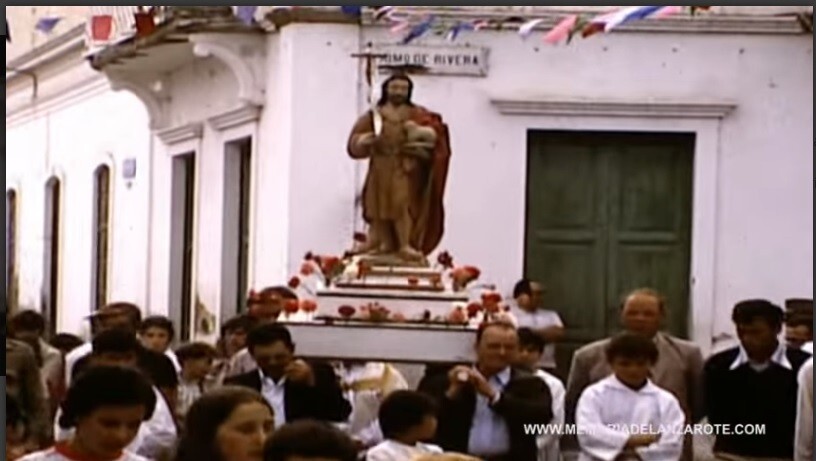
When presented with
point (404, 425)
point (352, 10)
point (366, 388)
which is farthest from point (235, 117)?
point (404, 425)

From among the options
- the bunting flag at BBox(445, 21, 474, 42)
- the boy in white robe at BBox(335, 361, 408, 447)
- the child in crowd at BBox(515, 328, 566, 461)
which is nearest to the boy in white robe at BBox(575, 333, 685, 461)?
the child in crowd at BBox(515, 328, 566, 461)

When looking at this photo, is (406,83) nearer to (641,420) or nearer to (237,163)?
(641,420)

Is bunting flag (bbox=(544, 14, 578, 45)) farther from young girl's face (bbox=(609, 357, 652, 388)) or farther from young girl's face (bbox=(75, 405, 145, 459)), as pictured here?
young girl's face (bbox=(75, 405, 145, 459))

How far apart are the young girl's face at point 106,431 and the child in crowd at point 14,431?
1.48 meters

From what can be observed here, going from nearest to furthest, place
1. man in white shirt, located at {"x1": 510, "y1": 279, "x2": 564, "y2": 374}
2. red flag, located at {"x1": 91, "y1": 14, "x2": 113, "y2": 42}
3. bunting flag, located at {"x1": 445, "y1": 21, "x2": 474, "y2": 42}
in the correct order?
man in white shirt, located at {"x1": 510, "y1": 279, "x2": 564, "y2": 374}, bunting flag, located at {"x1": 445, "y1": 21, "x2": 474, "y2": 42}, red flag, located at {"x1": 91, "y1": 14, "x2": 113, "y2": 42}

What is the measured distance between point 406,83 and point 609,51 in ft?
17.8

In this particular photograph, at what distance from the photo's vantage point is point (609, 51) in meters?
16.0

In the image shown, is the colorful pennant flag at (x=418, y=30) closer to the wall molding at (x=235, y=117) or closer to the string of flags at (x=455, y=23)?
the string of flags at (x=455, y=23)

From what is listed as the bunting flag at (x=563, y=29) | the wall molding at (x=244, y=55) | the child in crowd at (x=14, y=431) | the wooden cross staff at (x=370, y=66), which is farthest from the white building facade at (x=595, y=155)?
the child in crowd at (x=14, y=431)

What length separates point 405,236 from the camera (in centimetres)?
1107

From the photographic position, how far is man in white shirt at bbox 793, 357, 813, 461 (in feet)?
28.3

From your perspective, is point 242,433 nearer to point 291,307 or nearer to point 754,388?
point 754,388

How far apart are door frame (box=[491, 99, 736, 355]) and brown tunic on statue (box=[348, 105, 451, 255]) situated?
4890 mm

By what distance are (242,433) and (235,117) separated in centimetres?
1230
